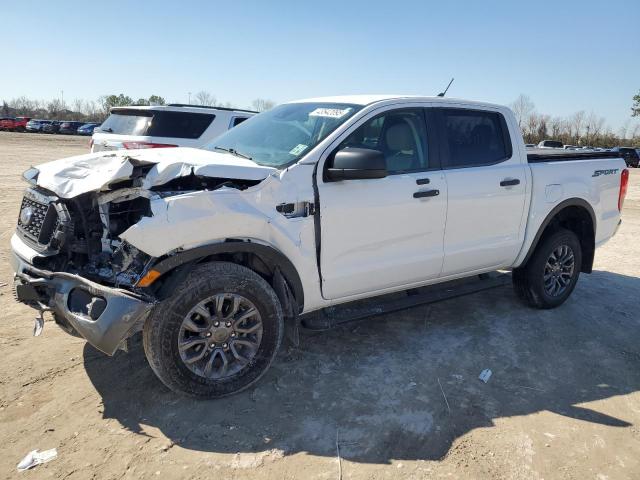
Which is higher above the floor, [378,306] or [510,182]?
[510,182]

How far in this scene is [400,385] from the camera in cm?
363

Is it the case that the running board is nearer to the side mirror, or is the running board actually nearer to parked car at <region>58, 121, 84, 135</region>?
the side mirror

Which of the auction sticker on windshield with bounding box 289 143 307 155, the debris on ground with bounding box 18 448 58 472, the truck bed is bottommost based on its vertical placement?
the debris on ground with bounding box 18 448 58 472

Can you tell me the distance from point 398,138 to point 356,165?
2.62 ft

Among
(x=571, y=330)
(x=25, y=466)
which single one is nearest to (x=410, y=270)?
(x=571, y=330)

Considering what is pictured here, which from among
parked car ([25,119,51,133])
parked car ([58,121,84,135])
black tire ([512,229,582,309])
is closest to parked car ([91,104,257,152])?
black tire ([512,229,582,309])

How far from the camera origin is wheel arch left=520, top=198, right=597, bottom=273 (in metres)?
4.87

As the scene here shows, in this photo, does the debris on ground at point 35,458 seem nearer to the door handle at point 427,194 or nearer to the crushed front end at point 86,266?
the crushed front end at point 86,266

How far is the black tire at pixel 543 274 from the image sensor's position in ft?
16.3

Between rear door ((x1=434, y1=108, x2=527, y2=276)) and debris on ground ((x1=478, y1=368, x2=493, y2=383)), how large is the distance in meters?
0.87

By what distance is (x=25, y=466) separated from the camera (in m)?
2.71

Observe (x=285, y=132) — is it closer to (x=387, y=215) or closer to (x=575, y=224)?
(x=387, y=215)

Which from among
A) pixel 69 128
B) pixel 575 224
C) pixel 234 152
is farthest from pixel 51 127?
pixel 575 224

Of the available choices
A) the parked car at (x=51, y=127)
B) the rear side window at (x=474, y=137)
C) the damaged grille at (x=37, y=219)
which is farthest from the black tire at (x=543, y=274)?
the parked car at (x=51, y=127)
